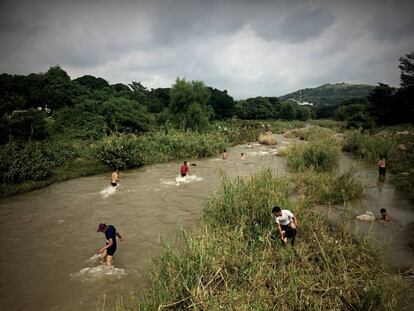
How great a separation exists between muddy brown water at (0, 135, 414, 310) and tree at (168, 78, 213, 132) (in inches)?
553

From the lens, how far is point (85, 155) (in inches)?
830

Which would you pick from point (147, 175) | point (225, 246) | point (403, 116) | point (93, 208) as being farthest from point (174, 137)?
point (403, 116)

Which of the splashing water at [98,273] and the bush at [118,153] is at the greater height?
the bush at [118,153]

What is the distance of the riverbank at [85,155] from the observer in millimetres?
15920

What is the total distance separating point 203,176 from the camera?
60.0ft

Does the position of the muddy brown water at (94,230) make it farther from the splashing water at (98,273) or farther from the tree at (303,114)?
the tree at (303,114)

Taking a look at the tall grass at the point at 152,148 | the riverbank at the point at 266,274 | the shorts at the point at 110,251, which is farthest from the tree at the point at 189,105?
the riverbank at the point at 266,274

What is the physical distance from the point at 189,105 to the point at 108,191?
1916 cm

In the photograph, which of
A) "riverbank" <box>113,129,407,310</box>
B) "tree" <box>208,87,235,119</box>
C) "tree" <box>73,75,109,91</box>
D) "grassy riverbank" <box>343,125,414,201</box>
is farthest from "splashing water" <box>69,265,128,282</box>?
"tree" <box>208,87,235,119</box>

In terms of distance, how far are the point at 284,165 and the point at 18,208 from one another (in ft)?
52.8

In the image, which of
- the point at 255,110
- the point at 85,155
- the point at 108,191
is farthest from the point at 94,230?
the point at 255,110

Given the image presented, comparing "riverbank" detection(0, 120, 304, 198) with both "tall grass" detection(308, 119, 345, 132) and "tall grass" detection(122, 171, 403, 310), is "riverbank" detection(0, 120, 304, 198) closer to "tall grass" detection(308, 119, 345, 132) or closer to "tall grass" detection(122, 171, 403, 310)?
"tall grass" detection(122, 171, 403, 310)

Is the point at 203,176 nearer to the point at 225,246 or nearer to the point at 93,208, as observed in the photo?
the point at 93,208

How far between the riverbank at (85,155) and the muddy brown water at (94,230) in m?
1.17
